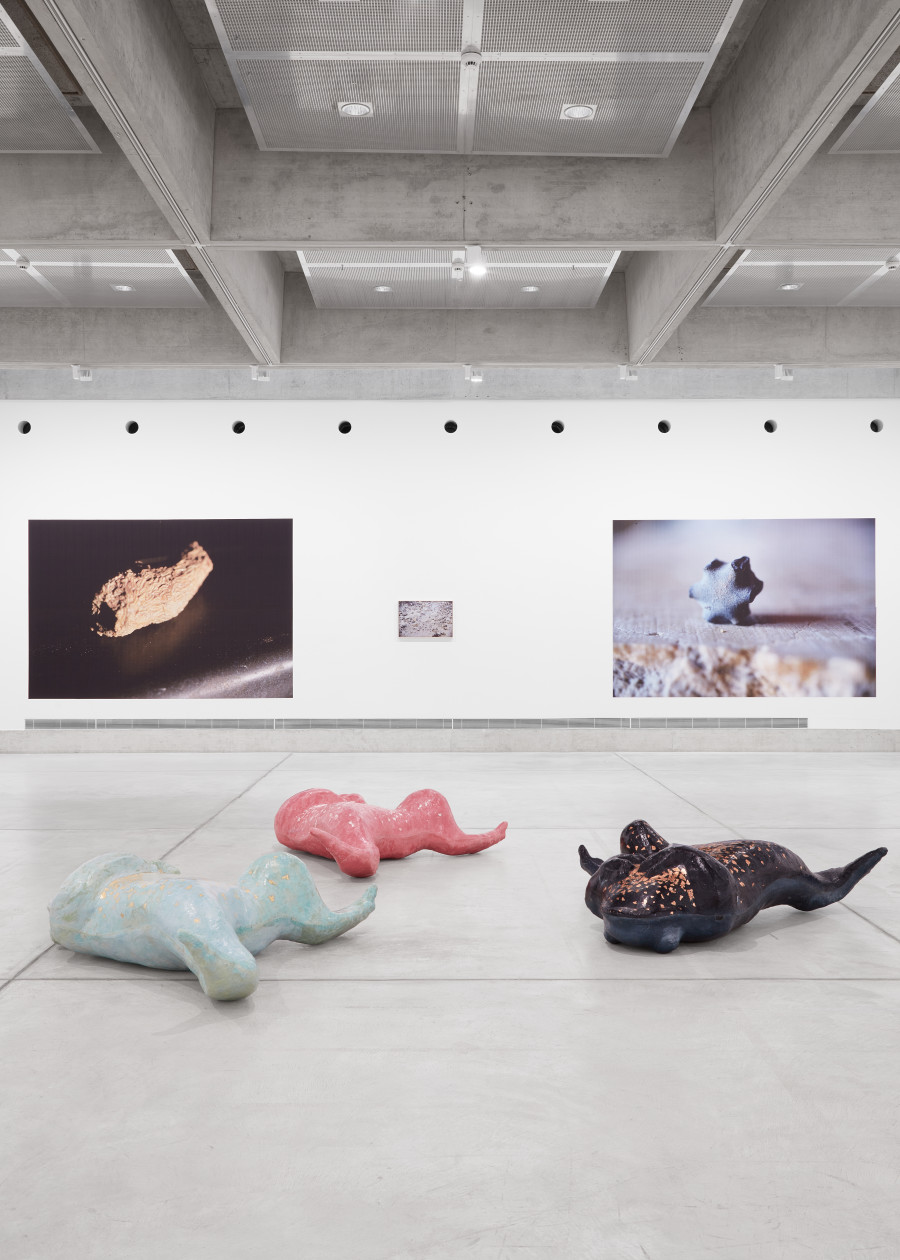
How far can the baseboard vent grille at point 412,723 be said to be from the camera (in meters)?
13.8

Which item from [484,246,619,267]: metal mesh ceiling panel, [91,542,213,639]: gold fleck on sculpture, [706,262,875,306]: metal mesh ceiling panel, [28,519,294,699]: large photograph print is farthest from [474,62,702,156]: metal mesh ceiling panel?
[91,542,213,639]: gold fleck on sculpture

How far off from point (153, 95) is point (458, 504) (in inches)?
326

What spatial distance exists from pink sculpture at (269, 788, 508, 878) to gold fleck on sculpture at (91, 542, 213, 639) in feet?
26.9

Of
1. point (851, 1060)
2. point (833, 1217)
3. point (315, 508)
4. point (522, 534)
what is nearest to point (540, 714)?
point (522, 534)

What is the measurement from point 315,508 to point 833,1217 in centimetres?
1251

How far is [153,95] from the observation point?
6.20 metres

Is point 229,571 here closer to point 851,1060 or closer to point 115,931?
point 115,931

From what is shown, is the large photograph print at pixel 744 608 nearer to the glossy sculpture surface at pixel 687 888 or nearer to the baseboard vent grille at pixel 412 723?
the baseboard vent grille at pixel 412 723

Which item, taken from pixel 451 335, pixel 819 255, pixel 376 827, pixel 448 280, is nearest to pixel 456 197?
pixel 448 280

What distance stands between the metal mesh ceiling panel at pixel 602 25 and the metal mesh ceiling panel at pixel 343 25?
0.29 meters

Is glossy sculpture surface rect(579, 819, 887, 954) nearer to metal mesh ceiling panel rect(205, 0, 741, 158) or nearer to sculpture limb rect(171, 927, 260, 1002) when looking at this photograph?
sculpture limb rect(171, 927, 260, 1002)

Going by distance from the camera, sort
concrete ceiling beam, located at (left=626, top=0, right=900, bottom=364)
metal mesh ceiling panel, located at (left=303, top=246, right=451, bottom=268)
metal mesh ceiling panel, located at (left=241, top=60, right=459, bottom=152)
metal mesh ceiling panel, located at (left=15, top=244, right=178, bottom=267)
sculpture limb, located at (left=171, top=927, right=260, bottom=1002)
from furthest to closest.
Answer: metal mesh ceiling panel, located at (left=303, top=246, right=451, bottom=268) < metal mesh ceiling panel, located at (left=15, top=244, right=178, bottom=267) < metal mesh ceiling panel, located at (left=241, top=60, right=459, bottom=152) < concrete ceiling beam, located at (left=626, top=0, right=900, bottom=364) < sculpture limb, located at (left=171, top=927, right=260, bottom=1002)

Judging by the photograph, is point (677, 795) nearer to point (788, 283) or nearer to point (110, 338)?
point (788, 283)

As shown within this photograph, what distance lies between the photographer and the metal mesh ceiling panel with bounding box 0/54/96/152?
6.46m
